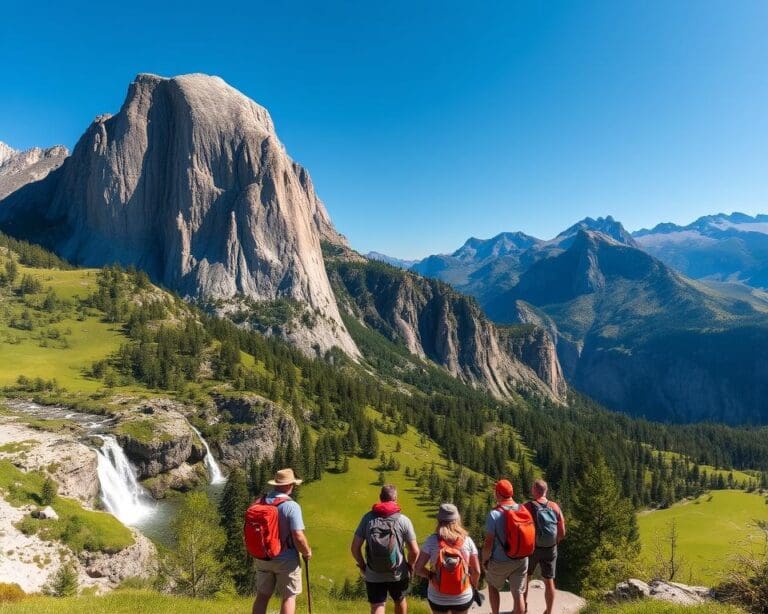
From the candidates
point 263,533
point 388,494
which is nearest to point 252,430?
point 263,533

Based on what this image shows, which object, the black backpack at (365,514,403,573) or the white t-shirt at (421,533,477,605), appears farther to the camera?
the black backpack at (365,514,403,573)

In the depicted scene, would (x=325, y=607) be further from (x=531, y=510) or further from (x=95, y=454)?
(x=95, y=454)

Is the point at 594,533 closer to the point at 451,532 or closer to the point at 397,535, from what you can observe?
the point at 451,532

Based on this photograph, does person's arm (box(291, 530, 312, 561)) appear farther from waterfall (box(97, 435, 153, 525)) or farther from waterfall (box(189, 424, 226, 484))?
waterfall (box(189, 424, 226, 484))

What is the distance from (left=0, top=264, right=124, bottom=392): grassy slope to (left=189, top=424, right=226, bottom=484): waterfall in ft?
77.4

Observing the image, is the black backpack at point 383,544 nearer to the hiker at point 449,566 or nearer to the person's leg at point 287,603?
the hiker at point 449,566

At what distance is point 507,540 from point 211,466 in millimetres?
83092

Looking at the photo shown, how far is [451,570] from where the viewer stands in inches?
386

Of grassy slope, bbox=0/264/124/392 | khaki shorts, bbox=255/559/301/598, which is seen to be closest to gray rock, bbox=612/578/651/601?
khaki shorts, bbox=255/559/301/598

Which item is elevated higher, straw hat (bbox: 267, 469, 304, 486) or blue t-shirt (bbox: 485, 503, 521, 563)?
straw hat (bbox: 267, 469, 304, 486)

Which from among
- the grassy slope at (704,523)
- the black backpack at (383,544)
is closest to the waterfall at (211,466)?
the grassy slope at (704,523)

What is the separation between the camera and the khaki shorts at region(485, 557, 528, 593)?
1201 cm

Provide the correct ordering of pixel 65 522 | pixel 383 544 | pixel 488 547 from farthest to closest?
pixel 65 522 → pixel 488 547 → pixel 383 544

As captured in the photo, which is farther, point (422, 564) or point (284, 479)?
point (284, 479)
